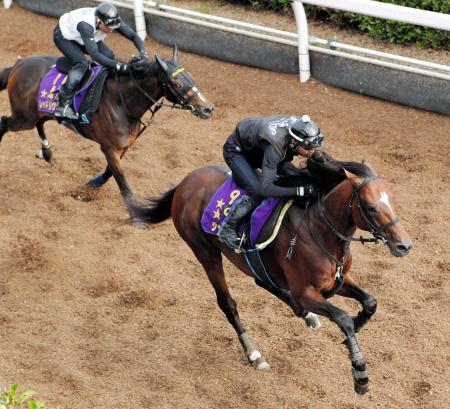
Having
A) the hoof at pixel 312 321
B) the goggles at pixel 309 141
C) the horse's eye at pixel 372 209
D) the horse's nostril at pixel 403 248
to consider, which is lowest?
the hoof at pixel 312 321

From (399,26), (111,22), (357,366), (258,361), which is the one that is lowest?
(258,361)

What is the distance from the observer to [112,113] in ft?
27.7

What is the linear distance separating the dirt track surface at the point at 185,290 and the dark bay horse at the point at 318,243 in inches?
16.4

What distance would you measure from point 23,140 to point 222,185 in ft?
14.8

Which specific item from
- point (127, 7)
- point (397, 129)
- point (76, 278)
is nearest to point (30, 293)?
point (76, 278)

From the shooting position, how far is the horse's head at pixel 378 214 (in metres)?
5.27

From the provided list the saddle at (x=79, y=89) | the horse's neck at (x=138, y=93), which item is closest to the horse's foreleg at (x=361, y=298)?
the horse's neck at (x=138, y=93)

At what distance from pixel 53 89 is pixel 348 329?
4618 millimetres

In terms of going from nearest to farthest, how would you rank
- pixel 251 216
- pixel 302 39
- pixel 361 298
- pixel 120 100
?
pixel 361 298
pixel 251 216
pixel 120 100
pixel 302 39

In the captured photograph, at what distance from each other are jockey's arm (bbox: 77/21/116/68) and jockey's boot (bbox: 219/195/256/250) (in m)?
2.84

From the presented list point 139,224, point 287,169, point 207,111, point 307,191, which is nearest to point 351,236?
point 307,191

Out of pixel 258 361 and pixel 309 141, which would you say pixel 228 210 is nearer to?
pixel 309 141

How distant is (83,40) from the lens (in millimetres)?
8453

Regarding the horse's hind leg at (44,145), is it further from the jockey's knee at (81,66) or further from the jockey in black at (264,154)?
the jockey in black at (264,154)
